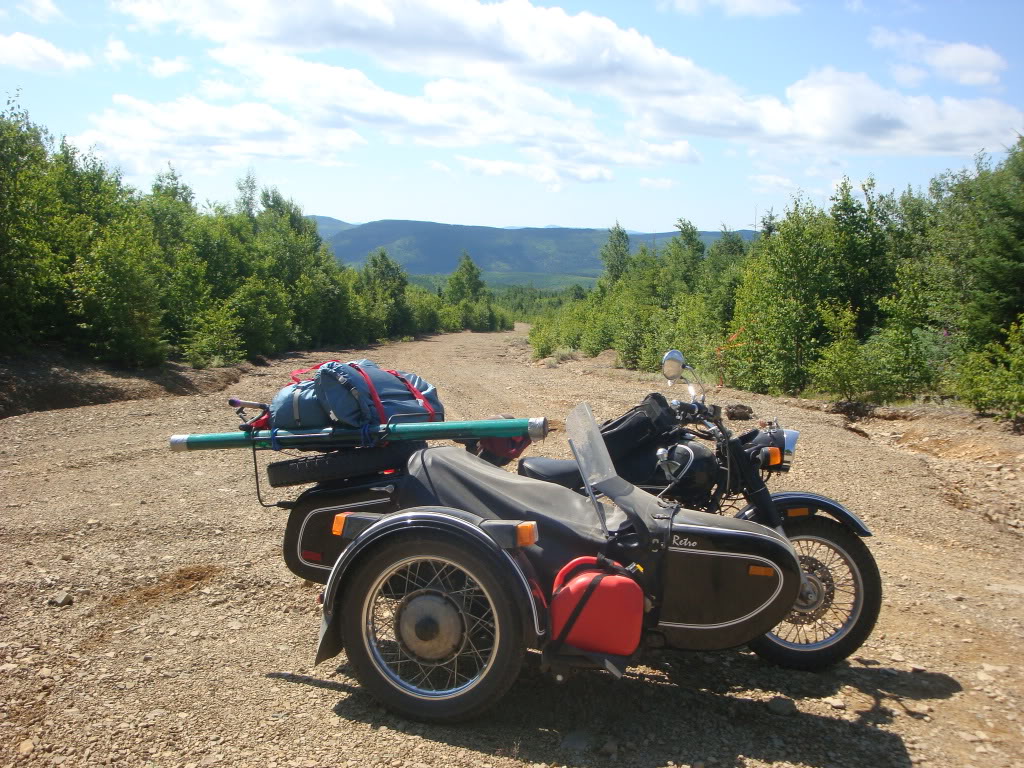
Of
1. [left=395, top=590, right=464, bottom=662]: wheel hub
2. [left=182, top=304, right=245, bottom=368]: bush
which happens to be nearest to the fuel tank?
[left=395, top=590, right=464, bottom=662]: wheel hub

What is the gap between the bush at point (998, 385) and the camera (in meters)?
10.5

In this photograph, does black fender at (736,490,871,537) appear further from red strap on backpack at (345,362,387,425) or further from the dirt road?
red strap on backpack at (345,362,387,425)

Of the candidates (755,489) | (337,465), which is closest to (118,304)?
(337,465)

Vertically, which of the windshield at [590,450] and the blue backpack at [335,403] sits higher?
the blue backpack at [335,403]

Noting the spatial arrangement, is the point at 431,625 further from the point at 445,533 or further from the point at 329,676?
the point at 329,676

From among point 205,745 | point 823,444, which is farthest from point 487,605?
point 823,444

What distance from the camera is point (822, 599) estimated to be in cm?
404

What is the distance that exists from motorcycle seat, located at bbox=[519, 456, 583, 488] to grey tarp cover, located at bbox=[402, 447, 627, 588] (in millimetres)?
341

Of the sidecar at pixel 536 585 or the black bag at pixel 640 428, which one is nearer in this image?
the sidecar at pixel 536 585

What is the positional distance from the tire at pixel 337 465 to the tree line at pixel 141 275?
15076 mm

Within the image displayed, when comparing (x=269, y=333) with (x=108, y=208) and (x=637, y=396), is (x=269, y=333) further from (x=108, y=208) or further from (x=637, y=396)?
(x=637, y=396)

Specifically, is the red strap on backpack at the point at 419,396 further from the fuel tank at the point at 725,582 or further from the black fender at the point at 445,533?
the fuel tank at the point at 725,582

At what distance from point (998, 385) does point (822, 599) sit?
867 centimetres

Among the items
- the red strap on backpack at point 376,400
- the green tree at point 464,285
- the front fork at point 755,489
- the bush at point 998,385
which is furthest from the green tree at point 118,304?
the green tree at point 464,285
